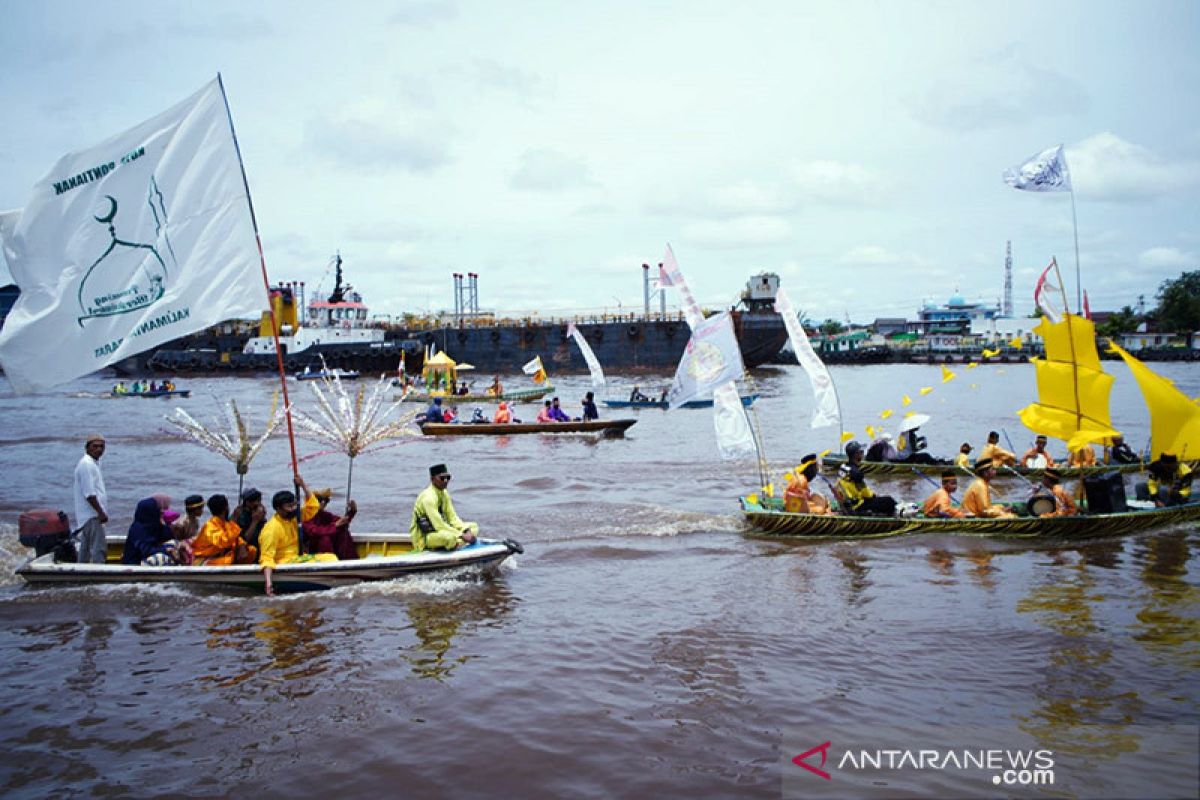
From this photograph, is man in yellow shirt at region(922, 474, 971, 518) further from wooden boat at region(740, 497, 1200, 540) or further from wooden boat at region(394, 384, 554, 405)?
wooden boat at region(394, 384, 554, 405)

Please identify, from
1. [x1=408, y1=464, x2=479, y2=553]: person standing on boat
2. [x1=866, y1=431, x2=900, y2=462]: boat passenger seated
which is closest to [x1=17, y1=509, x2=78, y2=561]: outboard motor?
[x1=408, y1=464, x2=479, y2=553]: person standing on boat

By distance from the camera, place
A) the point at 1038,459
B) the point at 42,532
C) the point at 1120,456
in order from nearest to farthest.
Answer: the point at 42,532 → the point at 1038,459 → the point at 1120,456

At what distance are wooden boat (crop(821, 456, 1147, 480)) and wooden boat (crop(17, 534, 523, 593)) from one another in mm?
9868

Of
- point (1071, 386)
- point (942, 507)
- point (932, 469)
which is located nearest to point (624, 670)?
point (942, 507)

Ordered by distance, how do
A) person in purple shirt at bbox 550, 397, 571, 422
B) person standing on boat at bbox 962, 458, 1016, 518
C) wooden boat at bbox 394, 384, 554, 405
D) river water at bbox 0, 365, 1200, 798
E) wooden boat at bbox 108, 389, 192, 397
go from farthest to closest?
wooden boat at bbox 108, 389, 192, 397, wooden boat at bbox 394, 384, 554, 405, person in purple shirt at bbox 550, 397, 571, 422, person standing on boat at bbox 962, 458, 1016, 518, river water at bbox 0, 365, 1200, 798

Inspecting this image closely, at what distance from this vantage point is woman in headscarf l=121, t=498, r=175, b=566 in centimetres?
963

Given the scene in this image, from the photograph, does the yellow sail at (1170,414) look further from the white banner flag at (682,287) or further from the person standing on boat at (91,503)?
the person standing on boat at (91,503)

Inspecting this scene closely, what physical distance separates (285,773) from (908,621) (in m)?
6.21

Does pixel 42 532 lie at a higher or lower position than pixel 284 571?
higher

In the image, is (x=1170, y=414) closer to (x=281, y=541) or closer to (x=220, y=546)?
(x=281, y=541)

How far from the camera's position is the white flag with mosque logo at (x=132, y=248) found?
7.23 metres

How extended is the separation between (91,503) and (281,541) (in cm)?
207

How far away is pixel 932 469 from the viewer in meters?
18.2

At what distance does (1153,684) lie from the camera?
7012 millimetres
